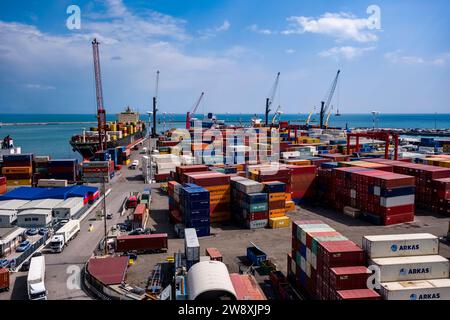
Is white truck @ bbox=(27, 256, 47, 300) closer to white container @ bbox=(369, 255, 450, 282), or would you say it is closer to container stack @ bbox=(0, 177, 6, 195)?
white container @ bbox=(369, 255, 450, 282)

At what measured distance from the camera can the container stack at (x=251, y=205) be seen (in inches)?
1325

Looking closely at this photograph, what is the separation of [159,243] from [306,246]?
12.3m

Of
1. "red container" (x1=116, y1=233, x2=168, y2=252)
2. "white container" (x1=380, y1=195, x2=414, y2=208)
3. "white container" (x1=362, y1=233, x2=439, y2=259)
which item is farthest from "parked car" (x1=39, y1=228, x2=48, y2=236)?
"white container" (x1=380, y1=195, x2=414, y2=208)

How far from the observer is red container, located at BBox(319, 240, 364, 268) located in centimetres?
1759

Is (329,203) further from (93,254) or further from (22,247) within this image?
(22,247)

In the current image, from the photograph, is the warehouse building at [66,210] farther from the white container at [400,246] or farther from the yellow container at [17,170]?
the white container at [400,246]

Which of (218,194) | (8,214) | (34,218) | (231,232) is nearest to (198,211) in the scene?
(231,232)

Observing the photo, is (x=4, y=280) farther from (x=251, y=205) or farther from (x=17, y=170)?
(x=17, y=170)

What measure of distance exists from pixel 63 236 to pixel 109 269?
790 centimetres

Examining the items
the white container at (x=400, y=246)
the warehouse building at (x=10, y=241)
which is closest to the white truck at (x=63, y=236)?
the warehouse building at (x=10, y=241)

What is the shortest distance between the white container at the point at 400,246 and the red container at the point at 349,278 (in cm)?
142

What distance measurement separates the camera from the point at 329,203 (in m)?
42.1
